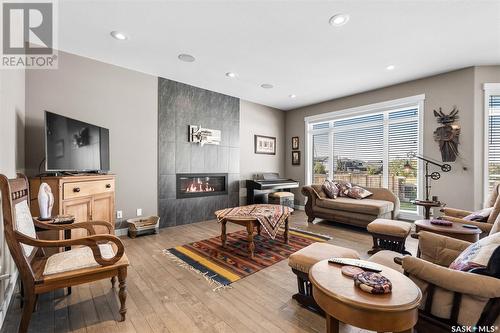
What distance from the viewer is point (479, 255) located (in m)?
1.21

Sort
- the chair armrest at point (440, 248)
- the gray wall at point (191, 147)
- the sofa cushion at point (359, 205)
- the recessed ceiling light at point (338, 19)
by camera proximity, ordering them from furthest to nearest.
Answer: the gray wall at point (191, 147) < the sofa cushion at point (359, 205) < the recessed ceiling light at point (338, 19) < the chair armrest at point (440, 248)

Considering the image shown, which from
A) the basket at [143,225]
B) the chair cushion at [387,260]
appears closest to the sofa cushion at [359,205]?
the chair cushion at [387,260]

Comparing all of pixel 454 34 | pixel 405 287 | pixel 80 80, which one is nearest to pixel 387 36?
pixel 454 34

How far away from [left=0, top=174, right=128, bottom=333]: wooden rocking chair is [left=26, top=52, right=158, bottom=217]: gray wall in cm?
173

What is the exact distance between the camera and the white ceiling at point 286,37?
226cm

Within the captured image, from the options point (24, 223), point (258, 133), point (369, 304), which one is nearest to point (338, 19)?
point (369, 304)

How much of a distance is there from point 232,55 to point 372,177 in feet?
13.3

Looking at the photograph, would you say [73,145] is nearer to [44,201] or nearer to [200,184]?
[44,201]

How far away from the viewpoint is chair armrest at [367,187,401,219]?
4.25 meters

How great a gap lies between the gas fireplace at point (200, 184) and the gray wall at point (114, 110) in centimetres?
53

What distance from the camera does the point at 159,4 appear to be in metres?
2.21

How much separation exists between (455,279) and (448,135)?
12.1 ft

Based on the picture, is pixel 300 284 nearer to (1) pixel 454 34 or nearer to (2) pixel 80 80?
(1) pixel 454 34
